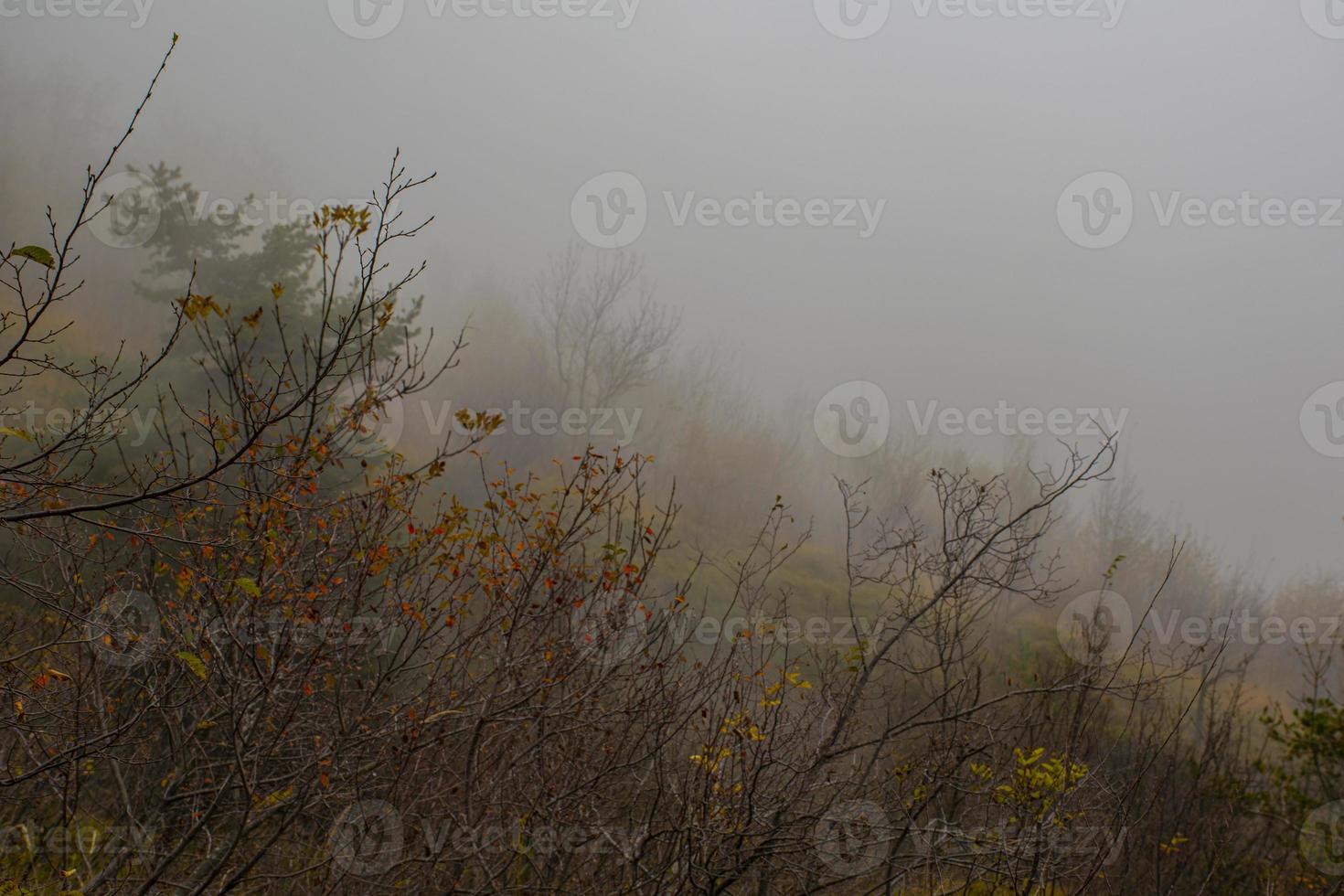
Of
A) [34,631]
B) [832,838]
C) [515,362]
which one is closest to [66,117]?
[515,362]

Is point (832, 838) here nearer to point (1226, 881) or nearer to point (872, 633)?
point (872, 633)

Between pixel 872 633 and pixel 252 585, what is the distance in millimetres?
3851

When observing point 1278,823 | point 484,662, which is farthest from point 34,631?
point 1278,823

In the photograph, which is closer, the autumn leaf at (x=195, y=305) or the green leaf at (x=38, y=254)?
the green leaf at (x=38, y=254)

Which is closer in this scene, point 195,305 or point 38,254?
point 38,254

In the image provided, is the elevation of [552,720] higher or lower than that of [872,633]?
lower

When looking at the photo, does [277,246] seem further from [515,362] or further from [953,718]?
[515,362]

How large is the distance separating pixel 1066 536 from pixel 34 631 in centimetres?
3459

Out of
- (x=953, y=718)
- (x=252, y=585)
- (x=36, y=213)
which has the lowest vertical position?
(x=953, y=718)

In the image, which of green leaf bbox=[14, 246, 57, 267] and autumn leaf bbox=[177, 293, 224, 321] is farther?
autumn leaf bbox=[177, 293, 224, 321]

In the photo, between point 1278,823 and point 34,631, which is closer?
point 34,631

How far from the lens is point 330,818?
15.5 ft

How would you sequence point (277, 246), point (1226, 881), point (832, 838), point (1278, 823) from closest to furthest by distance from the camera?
point (832, 838), point (1226, 881), point (1278, 823), point (277, 246)

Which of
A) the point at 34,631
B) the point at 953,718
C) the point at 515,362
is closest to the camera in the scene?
the point at 953,718
